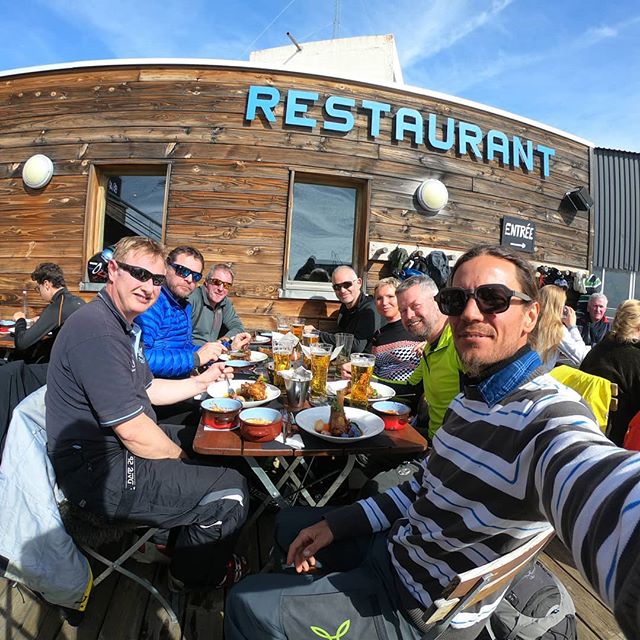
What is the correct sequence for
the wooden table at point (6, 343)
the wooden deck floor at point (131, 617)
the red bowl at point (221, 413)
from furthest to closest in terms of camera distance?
the wooden table at point (6, 343) → the red bowl at point (221, 413) → the wooden deck floor at point (131, 617)

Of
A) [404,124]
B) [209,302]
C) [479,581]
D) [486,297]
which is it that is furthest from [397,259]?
[479,581]

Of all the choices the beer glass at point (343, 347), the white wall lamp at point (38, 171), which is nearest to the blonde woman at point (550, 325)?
the beer glass at point (343, 347)

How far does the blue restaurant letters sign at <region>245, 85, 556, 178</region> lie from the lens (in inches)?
223

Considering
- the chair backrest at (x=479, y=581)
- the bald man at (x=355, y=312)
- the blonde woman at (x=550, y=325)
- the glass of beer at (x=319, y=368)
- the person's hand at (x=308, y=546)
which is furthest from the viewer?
the bald man at (x=355, y=312)

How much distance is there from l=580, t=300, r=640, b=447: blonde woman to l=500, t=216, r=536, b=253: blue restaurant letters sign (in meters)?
3.67

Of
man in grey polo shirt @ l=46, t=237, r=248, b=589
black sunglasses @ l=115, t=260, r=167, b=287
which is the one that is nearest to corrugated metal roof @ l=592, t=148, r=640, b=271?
black sunglasses @ l=115, t=260, r=167, b=287

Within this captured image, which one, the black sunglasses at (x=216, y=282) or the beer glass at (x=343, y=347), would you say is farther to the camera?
the black sunglasses at (x=216, y=282)

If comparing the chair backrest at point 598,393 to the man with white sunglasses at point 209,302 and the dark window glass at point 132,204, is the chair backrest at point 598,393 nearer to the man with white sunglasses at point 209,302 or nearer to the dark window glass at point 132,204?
the man with white sunglasses at point 209,302

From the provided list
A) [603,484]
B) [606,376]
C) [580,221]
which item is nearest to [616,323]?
[606,376]

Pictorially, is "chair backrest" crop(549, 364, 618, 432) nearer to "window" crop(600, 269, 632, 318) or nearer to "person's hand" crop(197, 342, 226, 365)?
"person's hand" crop(197, 342, 226, 365)

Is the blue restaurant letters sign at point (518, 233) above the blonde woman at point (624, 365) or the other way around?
above

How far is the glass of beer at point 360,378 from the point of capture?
2256mm

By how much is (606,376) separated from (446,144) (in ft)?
15.1

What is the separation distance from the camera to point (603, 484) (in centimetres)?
64
